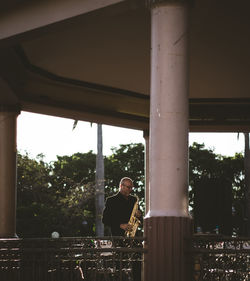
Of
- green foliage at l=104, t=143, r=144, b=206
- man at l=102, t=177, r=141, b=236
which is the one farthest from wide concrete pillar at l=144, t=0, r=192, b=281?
green foliage at l=104, t=143, r=144, b=206

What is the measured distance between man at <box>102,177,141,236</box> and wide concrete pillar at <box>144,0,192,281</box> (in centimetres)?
288

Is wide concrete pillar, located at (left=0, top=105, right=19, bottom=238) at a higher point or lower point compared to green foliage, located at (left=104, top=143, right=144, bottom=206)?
lower

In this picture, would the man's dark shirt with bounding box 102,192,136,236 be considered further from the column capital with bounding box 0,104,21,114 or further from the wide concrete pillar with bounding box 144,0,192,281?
the column capital with bounding box 0,104,21,114

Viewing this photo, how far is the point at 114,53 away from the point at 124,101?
3.46 metres

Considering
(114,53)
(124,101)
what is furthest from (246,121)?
(114,53)

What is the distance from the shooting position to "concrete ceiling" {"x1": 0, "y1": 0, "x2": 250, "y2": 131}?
994cm

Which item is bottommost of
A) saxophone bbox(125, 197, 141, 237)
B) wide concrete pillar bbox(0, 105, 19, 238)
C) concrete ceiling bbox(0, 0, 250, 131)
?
saxophone bbox(125, 197, 141, 237)

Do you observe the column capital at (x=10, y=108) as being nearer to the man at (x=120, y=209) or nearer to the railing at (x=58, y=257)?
the man at (x=120, y=209)

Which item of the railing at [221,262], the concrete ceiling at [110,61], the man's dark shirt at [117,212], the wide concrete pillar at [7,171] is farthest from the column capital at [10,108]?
the railing at [221,262]

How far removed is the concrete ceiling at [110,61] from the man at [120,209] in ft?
8.94

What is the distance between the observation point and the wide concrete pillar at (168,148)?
7.89 meters

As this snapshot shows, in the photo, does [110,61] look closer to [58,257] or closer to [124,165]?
[58,257]

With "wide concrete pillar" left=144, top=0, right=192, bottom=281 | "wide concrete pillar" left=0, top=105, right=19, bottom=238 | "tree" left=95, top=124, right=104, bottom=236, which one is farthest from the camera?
Answer: "tree" left=95, top=124, right=104, bottom=236

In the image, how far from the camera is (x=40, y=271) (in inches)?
348
